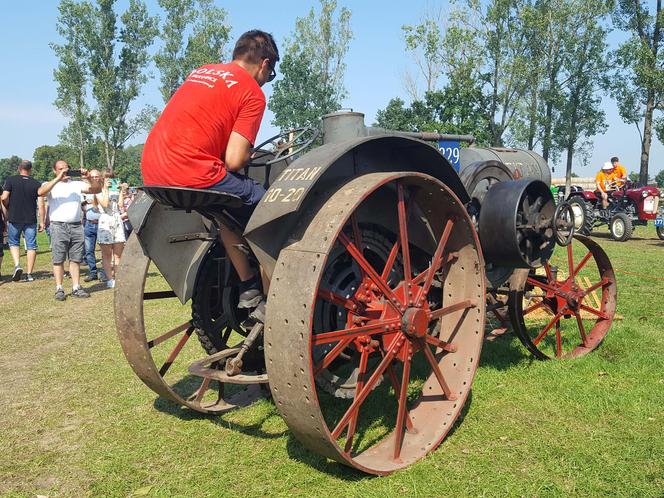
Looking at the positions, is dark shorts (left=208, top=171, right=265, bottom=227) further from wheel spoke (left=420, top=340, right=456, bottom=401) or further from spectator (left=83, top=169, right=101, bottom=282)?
spectator (left=83, top=169, right=101, bottom=282)

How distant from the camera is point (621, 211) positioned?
15.8m

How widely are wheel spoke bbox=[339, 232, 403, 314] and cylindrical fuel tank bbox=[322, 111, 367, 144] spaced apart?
147 centimetres

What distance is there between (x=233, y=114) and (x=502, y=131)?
3356 centimetres

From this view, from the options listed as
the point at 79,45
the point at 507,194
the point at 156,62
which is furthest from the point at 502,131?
the point at 507,194

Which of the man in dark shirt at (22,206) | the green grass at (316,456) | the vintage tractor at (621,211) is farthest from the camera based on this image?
the vintage tractor at (621,211)

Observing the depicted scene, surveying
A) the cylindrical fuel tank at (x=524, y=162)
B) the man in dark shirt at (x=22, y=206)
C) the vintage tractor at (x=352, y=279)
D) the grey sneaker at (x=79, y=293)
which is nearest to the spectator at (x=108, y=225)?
the grey sneaker at (x=79, y=293)

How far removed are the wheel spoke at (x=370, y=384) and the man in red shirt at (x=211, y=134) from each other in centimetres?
103

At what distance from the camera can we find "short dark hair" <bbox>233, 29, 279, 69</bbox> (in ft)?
9.62

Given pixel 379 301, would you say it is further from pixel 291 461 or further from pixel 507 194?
pixel 507 194

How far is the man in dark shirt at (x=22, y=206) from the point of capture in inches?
377

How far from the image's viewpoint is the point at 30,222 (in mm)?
9766

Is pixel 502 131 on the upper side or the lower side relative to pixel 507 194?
upper

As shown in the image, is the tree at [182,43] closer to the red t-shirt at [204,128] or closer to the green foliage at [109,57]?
the green foliage at [109,57]

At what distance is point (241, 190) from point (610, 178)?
52.5ft
